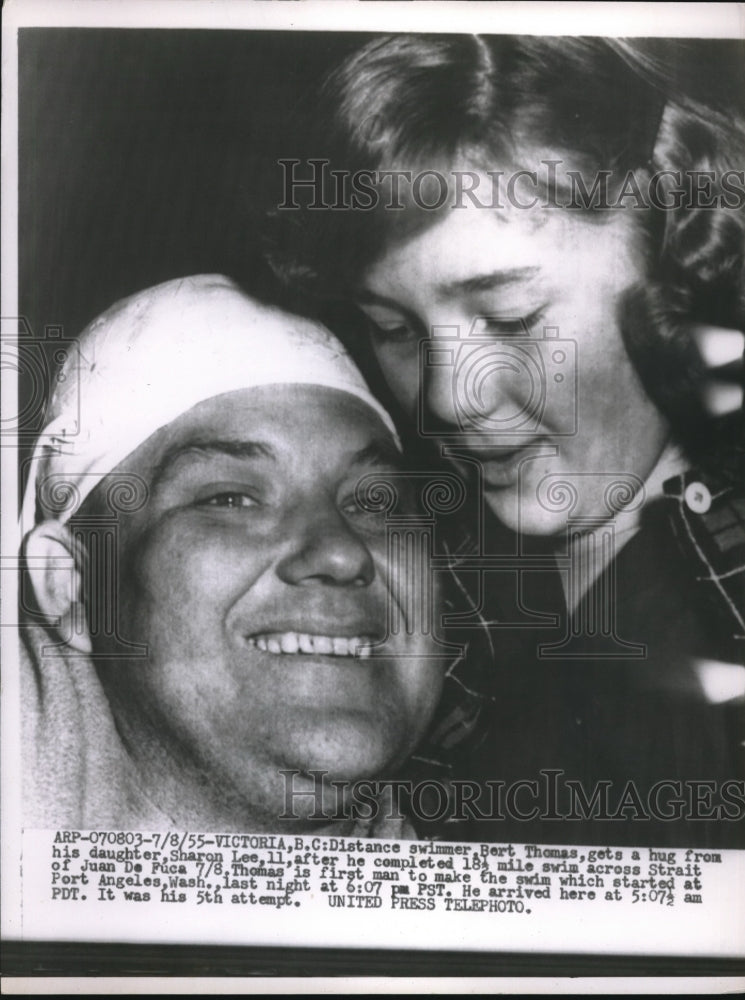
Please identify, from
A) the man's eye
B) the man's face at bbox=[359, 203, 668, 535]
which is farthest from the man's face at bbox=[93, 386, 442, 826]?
the man's face at bbox=[359, 203, 668, 535]

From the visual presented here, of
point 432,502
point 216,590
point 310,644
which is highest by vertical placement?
point 432,502

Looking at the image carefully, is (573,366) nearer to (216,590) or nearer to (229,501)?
(229,501)

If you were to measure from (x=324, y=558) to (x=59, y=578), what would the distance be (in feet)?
2.14

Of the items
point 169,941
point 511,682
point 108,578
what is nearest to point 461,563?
point 511,682

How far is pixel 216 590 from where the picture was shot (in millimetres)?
2242

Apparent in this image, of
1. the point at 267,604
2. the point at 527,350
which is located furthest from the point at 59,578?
the point at 527,350

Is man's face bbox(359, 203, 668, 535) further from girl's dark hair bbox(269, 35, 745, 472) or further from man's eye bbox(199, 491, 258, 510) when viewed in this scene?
man's eye bbox(199, 491, 258, 510)

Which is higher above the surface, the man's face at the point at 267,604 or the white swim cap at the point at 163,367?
the white swim cap at the point at 163,367

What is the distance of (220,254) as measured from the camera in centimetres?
226

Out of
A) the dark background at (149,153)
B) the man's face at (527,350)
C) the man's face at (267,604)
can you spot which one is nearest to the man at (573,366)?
the man's face at (527,350)

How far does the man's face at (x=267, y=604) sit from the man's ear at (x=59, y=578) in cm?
11

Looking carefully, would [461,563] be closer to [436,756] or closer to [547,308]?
[436,756]

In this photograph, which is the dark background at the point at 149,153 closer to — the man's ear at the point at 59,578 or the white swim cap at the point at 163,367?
the white swim cap at the point at 163,367

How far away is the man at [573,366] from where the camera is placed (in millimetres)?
2230
